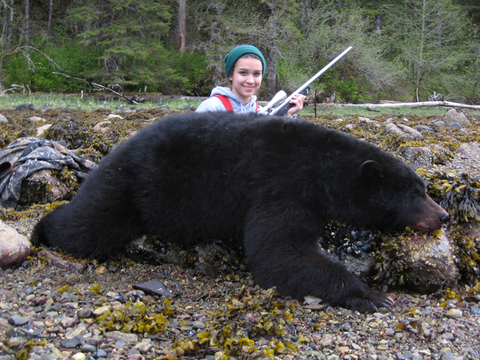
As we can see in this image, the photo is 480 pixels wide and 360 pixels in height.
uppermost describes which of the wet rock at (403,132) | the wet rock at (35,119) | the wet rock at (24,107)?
the wet rock at (403,132)

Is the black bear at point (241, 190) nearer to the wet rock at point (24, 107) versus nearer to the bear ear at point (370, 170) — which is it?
the bear ear at point (370, 170)

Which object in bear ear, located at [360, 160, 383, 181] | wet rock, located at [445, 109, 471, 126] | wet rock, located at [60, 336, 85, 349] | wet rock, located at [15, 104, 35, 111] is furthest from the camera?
wet rock, located at [15, 104, 35, 111]

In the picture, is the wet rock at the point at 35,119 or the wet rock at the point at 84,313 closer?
the wet rock at the point at 84,313

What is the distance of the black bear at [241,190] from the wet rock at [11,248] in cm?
31

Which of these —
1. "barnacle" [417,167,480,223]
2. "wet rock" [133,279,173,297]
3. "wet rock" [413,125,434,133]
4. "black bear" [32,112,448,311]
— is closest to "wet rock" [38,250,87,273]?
"black bear" [32,112,448,311]

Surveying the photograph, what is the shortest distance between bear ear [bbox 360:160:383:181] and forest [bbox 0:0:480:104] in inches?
678

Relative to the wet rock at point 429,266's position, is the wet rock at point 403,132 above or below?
above

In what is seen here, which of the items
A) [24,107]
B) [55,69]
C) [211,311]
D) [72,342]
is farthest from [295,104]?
[55,69]

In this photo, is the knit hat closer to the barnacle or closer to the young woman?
the young woman

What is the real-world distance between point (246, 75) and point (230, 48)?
17.6 meters

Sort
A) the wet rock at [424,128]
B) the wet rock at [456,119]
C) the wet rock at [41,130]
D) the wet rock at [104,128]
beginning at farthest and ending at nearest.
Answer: the wet rock at [456,119] < the wet rock at [424,128] < the wet rock at [41,130] < the wet rock at [104,128]

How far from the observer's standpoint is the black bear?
316 centimetres

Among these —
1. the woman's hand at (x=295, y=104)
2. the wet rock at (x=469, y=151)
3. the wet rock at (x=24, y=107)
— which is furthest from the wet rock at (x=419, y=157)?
the wet rock at (x=24, y=107)

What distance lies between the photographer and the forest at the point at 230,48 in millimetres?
22031
